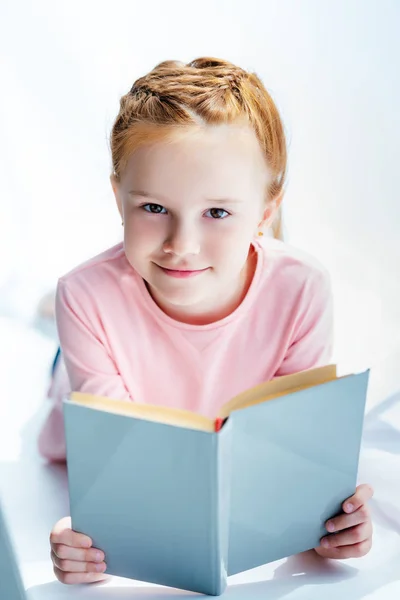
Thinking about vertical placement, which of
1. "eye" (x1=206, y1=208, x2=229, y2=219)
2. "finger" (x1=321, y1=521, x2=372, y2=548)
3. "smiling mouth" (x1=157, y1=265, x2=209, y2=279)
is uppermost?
"eye" (x1=206, y1=208, x2=229, y2=219)

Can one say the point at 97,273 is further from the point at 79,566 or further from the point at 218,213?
the point at 79,566

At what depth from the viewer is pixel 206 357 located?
47.3 inches

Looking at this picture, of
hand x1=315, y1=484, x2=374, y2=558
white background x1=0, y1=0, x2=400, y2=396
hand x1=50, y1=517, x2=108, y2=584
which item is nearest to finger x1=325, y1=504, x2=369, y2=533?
hand x1=315, y1=484, x2=374, y2=558

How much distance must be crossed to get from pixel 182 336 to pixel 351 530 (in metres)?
0.34

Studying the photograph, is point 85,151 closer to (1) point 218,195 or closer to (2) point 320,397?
(1) point 218,195

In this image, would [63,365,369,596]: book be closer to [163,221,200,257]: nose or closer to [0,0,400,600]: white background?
[163,221,200,257]: nose

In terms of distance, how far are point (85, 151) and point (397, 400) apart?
2.90 feet

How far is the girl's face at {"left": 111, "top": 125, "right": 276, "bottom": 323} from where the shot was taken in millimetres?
960

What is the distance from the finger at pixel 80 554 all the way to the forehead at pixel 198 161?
0.39 metres

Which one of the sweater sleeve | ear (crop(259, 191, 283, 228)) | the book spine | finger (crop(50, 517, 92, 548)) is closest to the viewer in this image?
the book spine

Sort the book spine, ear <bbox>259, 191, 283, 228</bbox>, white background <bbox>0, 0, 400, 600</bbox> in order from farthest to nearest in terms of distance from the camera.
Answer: white background <bbox>0, 0, 400, 600</bbox> < ear <bbox>259, 191, 283, 228</bbox> < the book spine

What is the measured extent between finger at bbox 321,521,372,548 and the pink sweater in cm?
28

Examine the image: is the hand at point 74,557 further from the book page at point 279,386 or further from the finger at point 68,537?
the book page at point 279,386

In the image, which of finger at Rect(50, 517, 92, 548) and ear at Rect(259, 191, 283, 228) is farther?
ear at Rect(259, 191, 283, 228)
